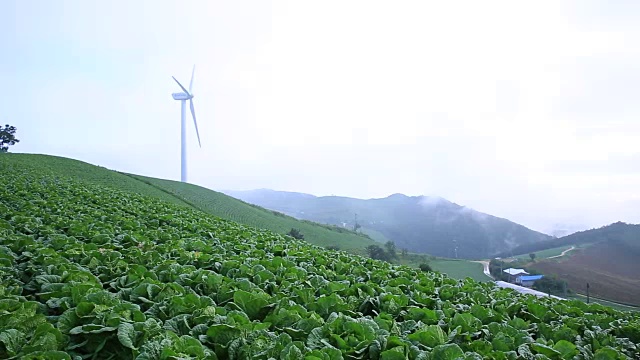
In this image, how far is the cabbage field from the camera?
322cm

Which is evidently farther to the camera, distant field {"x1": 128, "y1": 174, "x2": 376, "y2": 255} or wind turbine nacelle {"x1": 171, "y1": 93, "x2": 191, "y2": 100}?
wind turbine nacelle {"x1": 171, "y1": 93, "x2": 191, "y2": 100}

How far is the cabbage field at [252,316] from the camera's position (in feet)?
10.6

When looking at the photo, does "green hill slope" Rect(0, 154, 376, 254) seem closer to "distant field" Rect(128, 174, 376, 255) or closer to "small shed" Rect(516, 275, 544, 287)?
"distant field" Rect(128, 174, 376, 255)

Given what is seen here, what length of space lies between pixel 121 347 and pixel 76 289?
0.99 metres

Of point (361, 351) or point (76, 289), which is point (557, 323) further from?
point (76, 289)

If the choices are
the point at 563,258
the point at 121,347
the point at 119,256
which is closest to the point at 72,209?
the point at 119,256

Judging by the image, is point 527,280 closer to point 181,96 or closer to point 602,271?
point 602,271

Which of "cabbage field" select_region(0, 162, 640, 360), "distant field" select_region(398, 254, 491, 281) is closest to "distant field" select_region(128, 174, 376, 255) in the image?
"distant field" select_region(398, 254, 491, 281)

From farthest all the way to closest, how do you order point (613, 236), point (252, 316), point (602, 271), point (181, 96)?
point (613, 236) < point (181, 96) < point (602, 271) < point (252, 316)

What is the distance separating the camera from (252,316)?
416 cm

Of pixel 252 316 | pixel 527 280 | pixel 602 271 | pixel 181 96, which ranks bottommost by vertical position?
pixel 527 280

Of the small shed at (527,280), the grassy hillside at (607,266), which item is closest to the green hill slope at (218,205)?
the small shed at (527,280)

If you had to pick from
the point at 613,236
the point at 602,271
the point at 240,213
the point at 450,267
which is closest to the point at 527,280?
the point at 602,271

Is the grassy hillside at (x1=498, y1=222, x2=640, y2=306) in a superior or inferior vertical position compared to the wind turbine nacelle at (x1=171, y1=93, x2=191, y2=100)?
inferior
